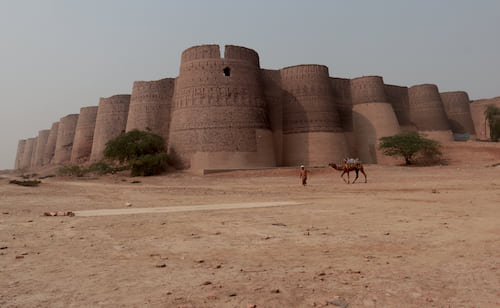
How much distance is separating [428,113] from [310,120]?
46.6ft

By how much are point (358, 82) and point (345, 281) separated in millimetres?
29895

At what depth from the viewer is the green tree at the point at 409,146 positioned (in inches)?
1003

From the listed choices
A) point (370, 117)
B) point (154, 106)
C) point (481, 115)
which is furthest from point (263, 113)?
point (481, 115)

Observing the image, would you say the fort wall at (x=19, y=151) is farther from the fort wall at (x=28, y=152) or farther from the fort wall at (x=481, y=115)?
the fort wall at (x=481, y=115)

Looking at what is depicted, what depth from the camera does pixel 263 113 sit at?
2466cm

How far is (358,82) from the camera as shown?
30.4 metres

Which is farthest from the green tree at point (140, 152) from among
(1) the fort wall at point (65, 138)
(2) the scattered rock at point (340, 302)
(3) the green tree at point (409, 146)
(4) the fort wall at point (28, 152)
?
(4) the fort wall at point (28, 152)

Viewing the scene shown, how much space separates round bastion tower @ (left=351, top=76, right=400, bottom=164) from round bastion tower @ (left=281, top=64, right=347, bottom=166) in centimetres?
314

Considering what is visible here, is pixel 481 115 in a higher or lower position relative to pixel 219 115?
higher

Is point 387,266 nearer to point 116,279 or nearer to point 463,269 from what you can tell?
point 463,269

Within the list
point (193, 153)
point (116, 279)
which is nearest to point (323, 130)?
point (193, 153)

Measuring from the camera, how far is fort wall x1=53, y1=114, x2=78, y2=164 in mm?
43562

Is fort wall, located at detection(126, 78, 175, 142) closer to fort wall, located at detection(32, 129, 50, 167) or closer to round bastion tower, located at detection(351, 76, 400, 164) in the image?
round bastion tower, located at detection(351, 76, 400, 164)

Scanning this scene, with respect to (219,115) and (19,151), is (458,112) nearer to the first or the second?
(219,115)
